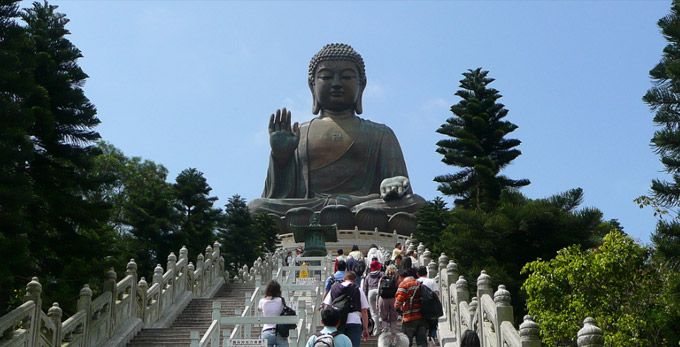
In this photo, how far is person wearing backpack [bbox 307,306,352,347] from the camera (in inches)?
217

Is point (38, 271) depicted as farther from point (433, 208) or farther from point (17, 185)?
point (433, 208)

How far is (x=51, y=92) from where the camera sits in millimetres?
11664

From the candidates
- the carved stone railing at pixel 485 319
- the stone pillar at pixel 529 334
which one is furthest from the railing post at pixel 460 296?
the stone pillar at pixel 529 334

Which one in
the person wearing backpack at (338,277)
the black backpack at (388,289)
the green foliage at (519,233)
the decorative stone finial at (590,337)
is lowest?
the decorative stone finial at (590,337)

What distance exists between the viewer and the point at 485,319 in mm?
7355

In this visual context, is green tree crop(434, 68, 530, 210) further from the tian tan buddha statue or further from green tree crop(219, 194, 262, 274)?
the tian tan buddha statue

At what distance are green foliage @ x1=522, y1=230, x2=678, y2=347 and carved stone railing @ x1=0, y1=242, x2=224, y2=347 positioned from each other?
525 cm

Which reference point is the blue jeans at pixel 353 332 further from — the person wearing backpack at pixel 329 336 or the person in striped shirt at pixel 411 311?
the person wearing backpack at pixel 329 336

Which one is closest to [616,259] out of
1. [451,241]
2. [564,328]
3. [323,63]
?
[564,328]

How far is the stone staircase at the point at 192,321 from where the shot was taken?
386 inches

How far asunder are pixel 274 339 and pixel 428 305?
163 cm

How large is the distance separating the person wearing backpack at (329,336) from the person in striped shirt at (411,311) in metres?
1.94

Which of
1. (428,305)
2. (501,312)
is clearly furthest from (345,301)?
(501,312)

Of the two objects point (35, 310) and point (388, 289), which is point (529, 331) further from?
point (35, 310)
